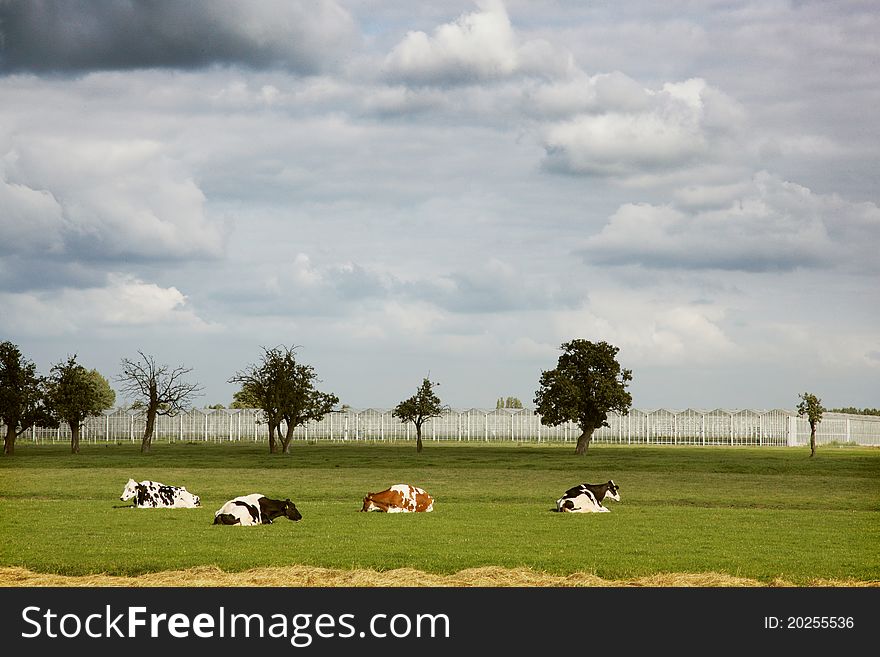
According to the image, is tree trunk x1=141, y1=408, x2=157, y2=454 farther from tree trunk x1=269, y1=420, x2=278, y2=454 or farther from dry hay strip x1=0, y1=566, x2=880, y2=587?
dry hay strip x1=0, y1=566, x2=880, y2=587

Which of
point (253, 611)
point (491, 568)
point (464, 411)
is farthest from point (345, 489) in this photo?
point (464, 411)

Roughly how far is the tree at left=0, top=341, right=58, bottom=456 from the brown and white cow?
229 ft

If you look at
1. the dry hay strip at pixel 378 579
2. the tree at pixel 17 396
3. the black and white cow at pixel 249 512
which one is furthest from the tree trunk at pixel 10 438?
the dry hay strip at pixel 378 579

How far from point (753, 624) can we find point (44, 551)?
516 inches

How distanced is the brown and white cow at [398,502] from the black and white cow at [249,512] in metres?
3.29

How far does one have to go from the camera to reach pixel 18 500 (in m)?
33.6

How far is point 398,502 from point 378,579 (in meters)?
11.5

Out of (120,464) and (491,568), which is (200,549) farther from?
(120,464)

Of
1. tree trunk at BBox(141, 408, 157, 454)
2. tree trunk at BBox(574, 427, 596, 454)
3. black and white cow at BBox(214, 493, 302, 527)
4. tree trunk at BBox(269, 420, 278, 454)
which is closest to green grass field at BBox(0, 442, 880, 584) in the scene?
black and white cow at BBox(214, 493, 302, 527)

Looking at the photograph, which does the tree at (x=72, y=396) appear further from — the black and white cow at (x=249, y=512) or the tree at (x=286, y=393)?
the black and white cow at (x=249, y=512)

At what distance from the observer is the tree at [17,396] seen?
9025 cm

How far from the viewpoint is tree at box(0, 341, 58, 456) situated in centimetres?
9025

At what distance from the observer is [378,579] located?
1669 cm

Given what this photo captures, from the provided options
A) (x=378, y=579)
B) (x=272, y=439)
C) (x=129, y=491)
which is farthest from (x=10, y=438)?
(x=378, y=579)
